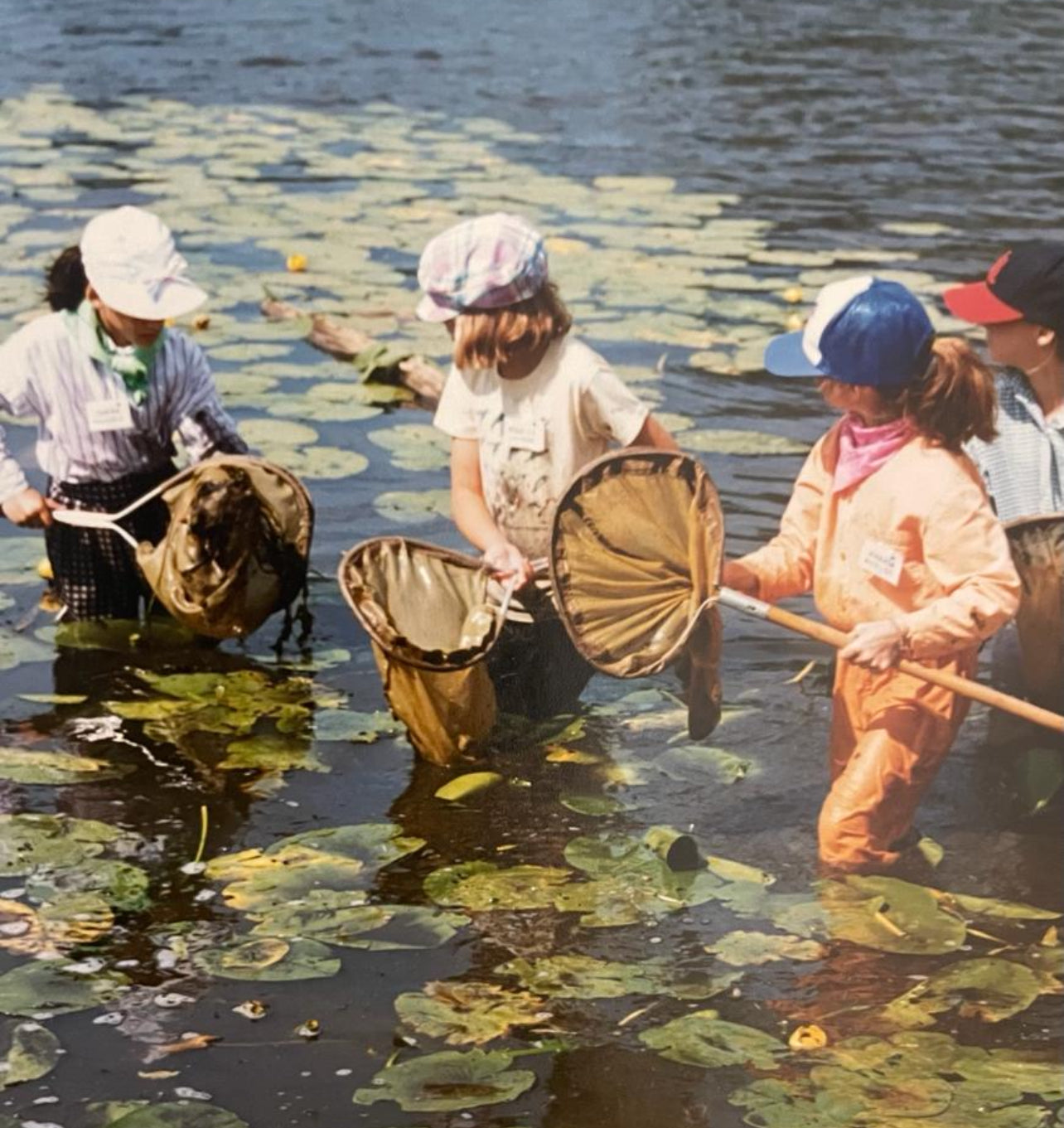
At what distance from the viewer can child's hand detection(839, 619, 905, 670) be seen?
382cm

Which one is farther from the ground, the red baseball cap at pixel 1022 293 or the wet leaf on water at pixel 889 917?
the red baseball cap at pixel 1022 293

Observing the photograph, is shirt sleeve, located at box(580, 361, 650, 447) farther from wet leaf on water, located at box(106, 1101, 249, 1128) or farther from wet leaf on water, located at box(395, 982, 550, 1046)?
wet leaf on water, located at box(106, 1101, 249, 1128)

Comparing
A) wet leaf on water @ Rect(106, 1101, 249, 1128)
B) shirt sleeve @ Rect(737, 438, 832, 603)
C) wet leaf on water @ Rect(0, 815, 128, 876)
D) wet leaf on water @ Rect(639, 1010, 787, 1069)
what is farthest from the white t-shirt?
wet leaf on water @ Rect(106, 1101, 249, 1128)

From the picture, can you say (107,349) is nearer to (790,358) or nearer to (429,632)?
(429,632)

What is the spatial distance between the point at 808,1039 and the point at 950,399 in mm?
1227

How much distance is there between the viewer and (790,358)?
409 centimetres

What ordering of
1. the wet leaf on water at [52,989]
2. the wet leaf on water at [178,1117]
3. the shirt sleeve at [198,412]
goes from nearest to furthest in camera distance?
the wet leaf on water at [178,1117], the wet leaf on water at [52,989], the shirt sleeve at [198,412]

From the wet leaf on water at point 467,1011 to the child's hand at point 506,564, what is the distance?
1.09m

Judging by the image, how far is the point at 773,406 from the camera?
7.67 m

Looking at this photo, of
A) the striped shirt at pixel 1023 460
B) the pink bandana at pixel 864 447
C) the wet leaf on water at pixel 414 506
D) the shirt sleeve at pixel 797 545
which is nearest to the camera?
the pink bandana at pixel 864 447

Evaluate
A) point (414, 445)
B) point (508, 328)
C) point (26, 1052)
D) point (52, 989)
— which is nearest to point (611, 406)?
point (508, 328)

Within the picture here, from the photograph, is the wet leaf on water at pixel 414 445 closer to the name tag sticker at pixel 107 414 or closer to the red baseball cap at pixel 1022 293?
the name tag sticker at pixel 107 414

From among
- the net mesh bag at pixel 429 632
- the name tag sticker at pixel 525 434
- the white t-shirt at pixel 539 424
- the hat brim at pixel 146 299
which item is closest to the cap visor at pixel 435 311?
the white t-shirt at pixel 539 424

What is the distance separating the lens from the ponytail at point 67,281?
5281 millimetres
